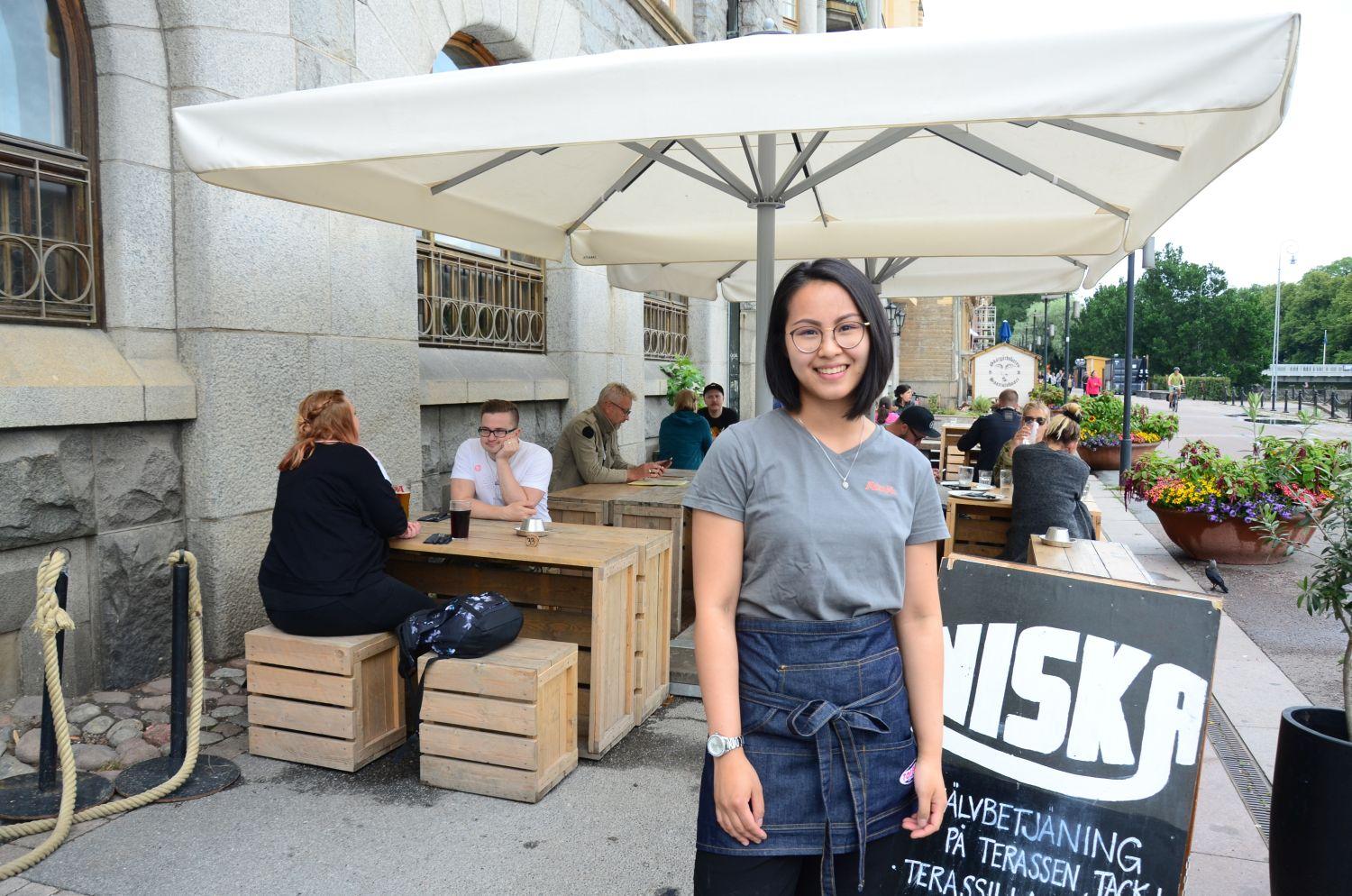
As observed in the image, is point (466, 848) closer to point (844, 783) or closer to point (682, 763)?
point (682, 763)

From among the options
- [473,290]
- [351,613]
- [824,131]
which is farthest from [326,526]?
[473,290]

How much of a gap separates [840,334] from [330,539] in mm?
2953

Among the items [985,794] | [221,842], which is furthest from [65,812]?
[985,794]

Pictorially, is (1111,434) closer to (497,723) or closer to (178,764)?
(497,723)

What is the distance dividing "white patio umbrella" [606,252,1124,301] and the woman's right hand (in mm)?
6382

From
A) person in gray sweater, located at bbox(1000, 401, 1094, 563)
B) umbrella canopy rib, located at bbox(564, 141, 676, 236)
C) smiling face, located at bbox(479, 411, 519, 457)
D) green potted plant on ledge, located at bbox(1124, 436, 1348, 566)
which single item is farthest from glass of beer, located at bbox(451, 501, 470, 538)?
green potted plant on ledge, located at bbox(1124, 436, 1348, 566)

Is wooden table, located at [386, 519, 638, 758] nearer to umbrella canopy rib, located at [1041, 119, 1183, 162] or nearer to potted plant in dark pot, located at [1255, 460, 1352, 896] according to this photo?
potted plant in dark pot, located at [1255, 460, 1352, 896]

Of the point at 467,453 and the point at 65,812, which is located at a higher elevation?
the point at 467,453

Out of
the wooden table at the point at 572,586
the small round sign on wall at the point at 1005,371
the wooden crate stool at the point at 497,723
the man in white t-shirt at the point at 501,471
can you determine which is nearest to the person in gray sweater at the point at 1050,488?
the wooden table at the point at 572,586

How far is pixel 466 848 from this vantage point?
3574 millimetres

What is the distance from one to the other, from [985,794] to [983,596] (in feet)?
1.98

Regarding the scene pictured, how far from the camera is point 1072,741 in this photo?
2.99 metres

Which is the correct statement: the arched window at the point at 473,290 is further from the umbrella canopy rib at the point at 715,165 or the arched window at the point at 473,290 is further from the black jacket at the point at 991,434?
the black jacket at the point at 991,434

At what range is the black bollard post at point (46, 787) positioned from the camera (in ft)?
12.1
